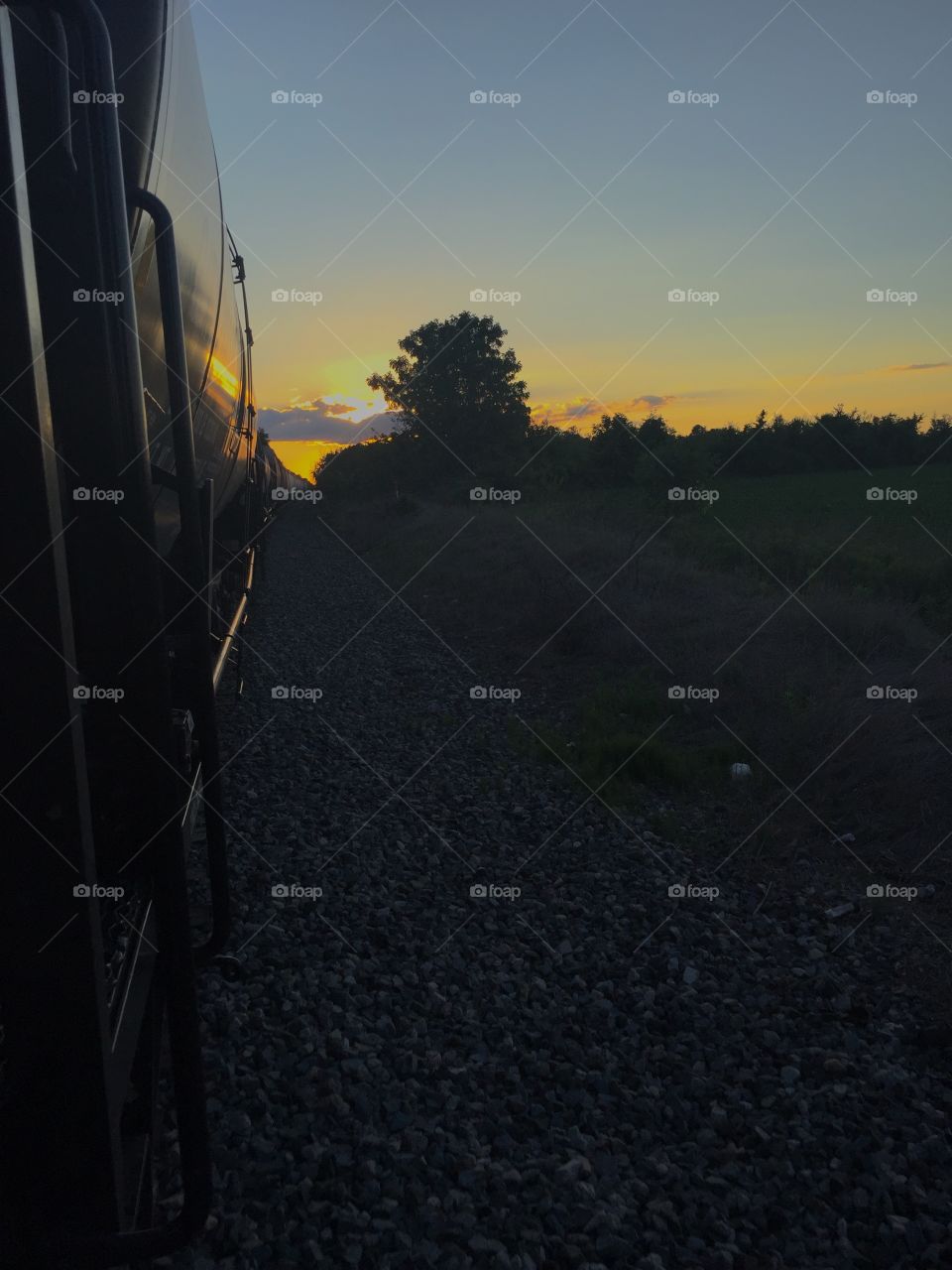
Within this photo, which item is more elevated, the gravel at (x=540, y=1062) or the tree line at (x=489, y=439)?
the tree line at (x=489, y=439)

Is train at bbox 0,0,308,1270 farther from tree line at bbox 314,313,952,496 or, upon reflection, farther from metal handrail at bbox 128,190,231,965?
tree line at bbox 314,313,952,496

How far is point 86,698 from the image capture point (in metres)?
2.20

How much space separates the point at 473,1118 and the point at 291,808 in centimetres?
291

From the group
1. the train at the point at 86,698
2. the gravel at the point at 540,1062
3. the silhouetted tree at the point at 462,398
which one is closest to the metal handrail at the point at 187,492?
the train at the point at 86,698

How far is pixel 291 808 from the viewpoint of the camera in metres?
5.44

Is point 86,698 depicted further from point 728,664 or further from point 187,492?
point 728,664

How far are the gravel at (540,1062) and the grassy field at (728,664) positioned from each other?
3.47 ft

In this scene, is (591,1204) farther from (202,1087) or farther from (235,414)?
(235,414)

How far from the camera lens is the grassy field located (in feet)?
19.1

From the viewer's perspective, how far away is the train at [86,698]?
157cm

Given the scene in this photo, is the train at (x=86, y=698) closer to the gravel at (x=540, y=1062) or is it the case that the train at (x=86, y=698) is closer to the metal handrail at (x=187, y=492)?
the metal handrail at (x=187, y=492)

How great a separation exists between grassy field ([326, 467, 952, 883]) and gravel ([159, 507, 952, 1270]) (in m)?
1.06

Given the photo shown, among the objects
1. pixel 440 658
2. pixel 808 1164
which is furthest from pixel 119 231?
pixel 440 658

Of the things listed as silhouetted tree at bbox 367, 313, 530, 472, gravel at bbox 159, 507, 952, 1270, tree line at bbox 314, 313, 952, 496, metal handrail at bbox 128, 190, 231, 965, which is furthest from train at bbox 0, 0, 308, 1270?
silhouetted tree at bbox 367, 313, 530, 472
